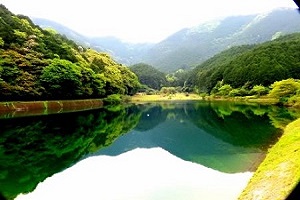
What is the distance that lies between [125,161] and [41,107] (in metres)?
36.7

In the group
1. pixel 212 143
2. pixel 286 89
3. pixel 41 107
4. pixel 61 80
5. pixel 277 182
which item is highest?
pixel 61 80

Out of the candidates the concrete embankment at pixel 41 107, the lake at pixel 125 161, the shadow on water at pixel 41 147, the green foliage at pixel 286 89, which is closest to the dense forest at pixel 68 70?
the green foliage at pixel 286 89

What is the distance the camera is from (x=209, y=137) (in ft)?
117

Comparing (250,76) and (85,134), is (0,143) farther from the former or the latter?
(250,76)

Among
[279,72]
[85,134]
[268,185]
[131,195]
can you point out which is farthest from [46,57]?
[279,72]

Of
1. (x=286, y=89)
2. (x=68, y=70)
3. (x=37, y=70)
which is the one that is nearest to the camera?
(x=37, y=70)

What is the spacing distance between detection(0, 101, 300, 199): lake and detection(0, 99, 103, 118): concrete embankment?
933 centimetres

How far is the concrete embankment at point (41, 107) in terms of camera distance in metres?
50.8

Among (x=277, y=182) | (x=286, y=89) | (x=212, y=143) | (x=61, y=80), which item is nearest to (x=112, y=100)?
(x=61, y=80)

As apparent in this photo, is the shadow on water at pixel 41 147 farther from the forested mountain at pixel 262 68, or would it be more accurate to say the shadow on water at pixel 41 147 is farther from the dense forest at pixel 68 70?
the forested mountain at pixel 262 68

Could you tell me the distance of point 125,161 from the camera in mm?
25391

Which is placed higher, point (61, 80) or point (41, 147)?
point (61, 80)

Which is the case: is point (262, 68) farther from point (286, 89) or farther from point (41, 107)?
point (41, 107)

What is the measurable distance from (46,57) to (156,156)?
46.5m
